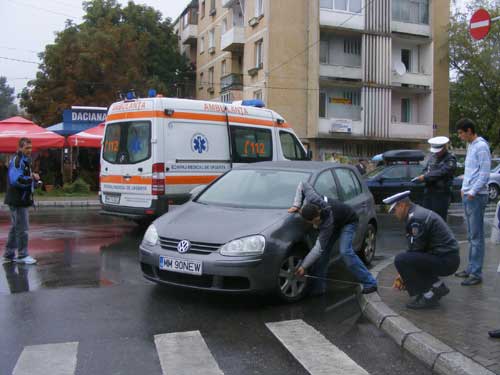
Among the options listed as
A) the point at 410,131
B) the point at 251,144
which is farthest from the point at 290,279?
the point at 410,131

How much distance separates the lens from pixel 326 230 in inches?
239

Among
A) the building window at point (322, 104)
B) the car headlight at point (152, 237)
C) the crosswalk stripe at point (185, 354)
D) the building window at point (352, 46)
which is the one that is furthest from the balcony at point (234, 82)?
the crosswalk stripe at point (185, 354)

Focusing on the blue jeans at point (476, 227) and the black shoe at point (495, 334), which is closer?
the black shoe at point (495, 334)

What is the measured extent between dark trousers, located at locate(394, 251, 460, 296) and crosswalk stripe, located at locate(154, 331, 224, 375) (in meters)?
2.21

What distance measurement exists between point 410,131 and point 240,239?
3117 centimetres

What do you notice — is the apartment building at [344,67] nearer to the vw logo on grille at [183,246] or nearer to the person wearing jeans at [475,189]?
the person wearing jeans at [475,189]

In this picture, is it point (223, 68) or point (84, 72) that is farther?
point (223, 68)

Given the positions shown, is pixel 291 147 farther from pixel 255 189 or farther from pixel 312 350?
pixel 312 350

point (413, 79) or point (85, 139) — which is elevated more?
point (413, 79)

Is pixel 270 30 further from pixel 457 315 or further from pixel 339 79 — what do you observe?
pixel 457 315

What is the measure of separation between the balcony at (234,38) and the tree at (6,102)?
6969cm

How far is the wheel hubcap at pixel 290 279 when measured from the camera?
6051 mm

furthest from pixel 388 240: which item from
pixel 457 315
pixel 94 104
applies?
pixel 94 104

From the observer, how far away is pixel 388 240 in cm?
1124
